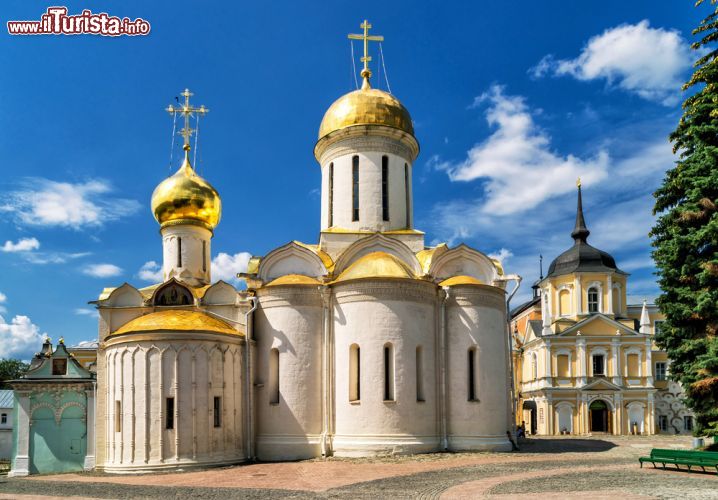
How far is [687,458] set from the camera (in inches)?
587

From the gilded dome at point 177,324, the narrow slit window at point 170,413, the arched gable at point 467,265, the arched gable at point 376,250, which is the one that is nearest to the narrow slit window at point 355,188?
the arched gable at point 376,250

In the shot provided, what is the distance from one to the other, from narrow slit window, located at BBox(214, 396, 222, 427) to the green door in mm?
4826

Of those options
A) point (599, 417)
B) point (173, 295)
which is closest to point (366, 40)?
point (173, 295)

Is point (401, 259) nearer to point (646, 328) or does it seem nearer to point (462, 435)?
point (462, 435)

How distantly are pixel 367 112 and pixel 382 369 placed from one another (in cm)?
935

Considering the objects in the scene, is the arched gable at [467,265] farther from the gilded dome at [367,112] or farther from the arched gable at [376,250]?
the gilded dome at [367,112]

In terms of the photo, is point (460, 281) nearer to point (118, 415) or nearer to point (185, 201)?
point (185, 201)

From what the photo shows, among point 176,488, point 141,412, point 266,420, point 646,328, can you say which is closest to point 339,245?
point 266,420

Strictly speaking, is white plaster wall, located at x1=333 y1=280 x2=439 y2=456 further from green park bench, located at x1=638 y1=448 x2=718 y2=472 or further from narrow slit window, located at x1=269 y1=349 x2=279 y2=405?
green park bench, located at x1=638 y1=448 x2=718 y2=472

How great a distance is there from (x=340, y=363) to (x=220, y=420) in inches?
150

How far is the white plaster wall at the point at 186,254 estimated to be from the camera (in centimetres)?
Result: 2378

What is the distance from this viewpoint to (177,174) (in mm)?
24328

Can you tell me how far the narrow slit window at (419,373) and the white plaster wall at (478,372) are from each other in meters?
1.03

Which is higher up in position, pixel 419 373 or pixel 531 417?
pixel 419 373
